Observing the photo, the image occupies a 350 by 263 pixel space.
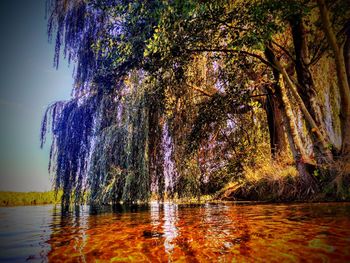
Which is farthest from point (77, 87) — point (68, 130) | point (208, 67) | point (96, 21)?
point (208, 67)

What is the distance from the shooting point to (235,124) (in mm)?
8539

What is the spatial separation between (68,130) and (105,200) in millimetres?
2032

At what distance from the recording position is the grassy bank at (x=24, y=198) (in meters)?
12.3

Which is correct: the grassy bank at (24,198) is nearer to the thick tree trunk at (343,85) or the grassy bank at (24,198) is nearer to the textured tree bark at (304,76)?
the textured tree bark at (304,76)

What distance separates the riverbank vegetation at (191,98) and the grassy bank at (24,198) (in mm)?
7351

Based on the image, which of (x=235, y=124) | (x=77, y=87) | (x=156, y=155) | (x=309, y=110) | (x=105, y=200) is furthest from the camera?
(x=235, y=124)

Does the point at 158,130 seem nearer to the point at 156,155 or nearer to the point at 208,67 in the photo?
the point at 156,155

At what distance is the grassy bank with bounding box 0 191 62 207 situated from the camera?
12251mm

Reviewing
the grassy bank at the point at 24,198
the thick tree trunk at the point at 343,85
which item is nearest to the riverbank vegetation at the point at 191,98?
the thick tree trunk at the point at 343,85

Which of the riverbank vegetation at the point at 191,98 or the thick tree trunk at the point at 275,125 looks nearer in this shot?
the riverbank vegetation at the point at 191,98

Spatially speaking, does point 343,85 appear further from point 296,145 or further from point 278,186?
point 278,186

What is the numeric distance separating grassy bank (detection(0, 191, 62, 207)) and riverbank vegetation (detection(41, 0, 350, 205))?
24.1 ft

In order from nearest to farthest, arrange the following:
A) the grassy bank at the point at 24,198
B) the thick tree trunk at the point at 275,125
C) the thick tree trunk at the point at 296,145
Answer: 1. the thick tree trunk at the point at 296,145
2. the thick tree trunk at the point at 275,125
3. the grassy bank at the point at 24,198

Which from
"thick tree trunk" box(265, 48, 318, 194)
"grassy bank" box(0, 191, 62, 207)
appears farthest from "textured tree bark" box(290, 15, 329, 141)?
"grassy bank" box(0, 191, 62, 207)
